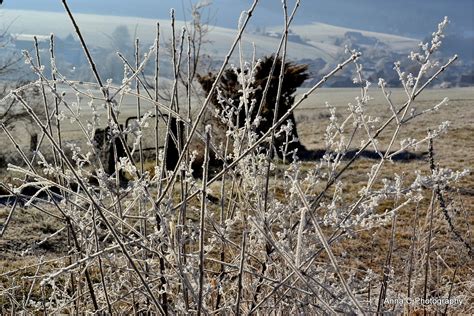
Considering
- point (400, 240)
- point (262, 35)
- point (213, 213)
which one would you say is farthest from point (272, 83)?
point (262, 35)

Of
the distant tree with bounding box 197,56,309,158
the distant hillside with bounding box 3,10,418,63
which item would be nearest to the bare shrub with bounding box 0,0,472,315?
the distant tree with bounding box 197,56,309,158

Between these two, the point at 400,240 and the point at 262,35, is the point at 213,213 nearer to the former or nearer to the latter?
the point at 400,240

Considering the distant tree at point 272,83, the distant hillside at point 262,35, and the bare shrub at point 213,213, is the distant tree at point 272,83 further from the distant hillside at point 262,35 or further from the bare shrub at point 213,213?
the distant hillside at point 262,35

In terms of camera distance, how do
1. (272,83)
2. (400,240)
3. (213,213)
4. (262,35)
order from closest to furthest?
A: (213,213)
(400,240)
(272,83)
(262,35)

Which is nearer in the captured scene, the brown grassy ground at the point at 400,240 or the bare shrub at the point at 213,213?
the bare shrub at the point at 213,213

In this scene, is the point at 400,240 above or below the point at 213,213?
below

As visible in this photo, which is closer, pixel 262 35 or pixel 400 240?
pixel 400 240

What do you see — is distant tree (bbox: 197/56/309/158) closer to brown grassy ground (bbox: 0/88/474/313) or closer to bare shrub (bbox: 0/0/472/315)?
brown grassy ground (bbox: 0/88/474/313)

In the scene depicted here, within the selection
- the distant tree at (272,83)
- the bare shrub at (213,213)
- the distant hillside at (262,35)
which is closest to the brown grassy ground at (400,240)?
the bare shrub at (213,213)

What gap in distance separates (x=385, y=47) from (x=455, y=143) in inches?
5677

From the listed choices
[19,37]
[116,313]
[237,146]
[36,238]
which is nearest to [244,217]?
[237,146]

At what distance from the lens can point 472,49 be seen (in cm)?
18138

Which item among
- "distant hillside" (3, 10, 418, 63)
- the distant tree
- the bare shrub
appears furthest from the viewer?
"distant hillside" (3, 10, 418, 63)

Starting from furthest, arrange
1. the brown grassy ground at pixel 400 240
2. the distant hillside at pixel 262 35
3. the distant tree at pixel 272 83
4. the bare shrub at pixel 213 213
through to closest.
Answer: the distant hillside at pixel 262 35
the distant tree at pixel 272 83
the brown grassy ground at pixel 400 240
the bare shrub at pixel 213 213
